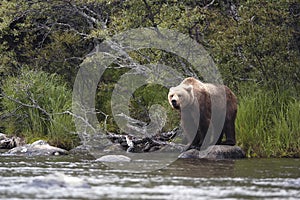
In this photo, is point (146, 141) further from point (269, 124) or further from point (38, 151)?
point (269, 124)

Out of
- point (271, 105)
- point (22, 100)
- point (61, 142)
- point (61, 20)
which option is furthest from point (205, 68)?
point (61, 20)

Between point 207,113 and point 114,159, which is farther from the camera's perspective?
point 207,113

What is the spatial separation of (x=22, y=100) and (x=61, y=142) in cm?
162

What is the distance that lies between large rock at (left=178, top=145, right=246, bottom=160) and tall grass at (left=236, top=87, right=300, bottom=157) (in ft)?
1.63

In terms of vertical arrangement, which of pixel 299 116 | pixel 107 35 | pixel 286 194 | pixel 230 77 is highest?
pixel 107 35

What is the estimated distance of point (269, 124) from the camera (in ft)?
39.1

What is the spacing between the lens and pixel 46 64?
55.1ft

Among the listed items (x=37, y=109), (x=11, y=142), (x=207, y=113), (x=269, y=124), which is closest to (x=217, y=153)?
(x=207, y=113)

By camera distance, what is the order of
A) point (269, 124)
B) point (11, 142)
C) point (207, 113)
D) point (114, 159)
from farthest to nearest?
point (11, 142) < point (269, 124) < point (207, 113) < point (114, 159)

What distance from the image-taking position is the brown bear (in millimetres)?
11562

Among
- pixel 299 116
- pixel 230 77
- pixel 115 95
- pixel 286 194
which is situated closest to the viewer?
pixel 286 194

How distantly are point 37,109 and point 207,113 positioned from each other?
14.7ft

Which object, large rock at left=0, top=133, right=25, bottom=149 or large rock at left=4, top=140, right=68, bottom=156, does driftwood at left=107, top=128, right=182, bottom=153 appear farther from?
large rock at left=0, top=133, right=25, bottom=149

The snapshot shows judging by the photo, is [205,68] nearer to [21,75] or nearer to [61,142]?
[61,142]
